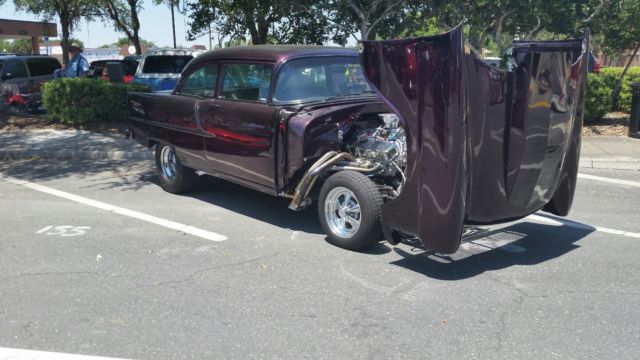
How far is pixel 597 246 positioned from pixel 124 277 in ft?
13.6

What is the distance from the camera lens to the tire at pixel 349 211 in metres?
5.33

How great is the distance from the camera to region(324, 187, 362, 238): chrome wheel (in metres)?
5.58

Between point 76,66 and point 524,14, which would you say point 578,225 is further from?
point 76,66

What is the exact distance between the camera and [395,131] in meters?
5.82

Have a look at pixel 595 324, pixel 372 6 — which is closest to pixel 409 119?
pixel 595 324

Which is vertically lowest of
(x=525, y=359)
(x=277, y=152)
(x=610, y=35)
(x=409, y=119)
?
(x=525, y=359)

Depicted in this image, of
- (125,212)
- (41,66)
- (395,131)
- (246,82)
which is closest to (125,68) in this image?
(41,66)

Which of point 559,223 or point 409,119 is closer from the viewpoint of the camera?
point 409,119

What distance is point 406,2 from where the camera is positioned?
556 inches

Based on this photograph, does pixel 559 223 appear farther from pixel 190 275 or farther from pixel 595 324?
pixel 190 275

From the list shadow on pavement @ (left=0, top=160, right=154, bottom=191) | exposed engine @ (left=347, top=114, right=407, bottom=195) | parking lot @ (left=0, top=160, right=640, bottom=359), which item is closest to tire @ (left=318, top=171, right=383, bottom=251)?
parking lot @ (left=0, top=160, right=640, bottom=359)

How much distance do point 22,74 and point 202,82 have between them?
11913 millimetres

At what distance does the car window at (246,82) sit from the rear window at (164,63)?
8.90m

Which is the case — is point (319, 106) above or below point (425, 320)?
above
